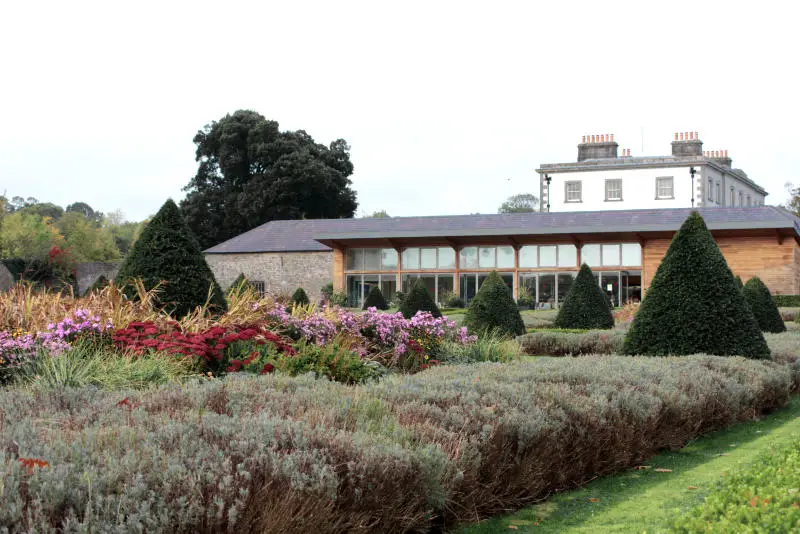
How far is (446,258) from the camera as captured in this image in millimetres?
39281

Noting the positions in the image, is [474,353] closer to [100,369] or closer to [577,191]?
[100,369]

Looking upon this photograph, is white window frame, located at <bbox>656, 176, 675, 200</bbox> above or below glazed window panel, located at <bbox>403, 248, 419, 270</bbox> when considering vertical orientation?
above

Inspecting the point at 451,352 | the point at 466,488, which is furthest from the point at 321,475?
the point at 451,352

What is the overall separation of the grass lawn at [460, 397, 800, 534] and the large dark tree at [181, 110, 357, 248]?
47.2 m

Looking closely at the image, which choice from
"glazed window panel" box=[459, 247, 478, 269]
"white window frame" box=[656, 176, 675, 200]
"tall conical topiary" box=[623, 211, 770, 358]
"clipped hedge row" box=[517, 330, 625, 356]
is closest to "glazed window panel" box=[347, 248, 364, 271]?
"glazed window panel" box=[459, 247, 478, 269]

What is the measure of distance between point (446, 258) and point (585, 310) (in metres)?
19.0

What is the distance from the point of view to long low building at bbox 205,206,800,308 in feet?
111

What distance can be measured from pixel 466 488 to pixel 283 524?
1.51m

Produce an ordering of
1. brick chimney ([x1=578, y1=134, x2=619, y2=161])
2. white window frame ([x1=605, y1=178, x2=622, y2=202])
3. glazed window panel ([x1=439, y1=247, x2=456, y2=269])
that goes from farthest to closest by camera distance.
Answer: brick chimney ([x1=578, y1=134, x2=619, y2=161]) → white window frame ([x1=605, y1=178, x2=622, y2=202]) → glazed window panel ([x1=439, y1=247, x2=456, y2=269])

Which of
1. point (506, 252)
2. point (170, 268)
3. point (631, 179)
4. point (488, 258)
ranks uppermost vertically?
point (631, 179)

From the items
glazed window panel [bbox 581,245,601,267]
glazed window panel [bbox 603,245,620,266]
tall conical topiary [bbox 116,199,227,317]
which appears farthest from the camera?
glazed window panel [bbox 581,245,601,267]

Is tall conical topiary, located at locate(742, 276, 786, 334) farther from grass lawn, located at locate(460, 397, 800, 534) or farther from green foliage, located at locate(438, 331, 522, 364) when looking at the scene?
grass lawn, located at locate(460, 397, 800, 534)

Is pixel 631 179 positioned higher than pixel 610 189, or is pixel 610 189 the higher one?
pixel 631 179

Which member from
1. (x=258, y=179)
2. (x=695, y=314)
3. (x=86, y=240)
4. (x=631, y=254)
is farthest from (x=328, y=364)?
(x=86, y=240)
